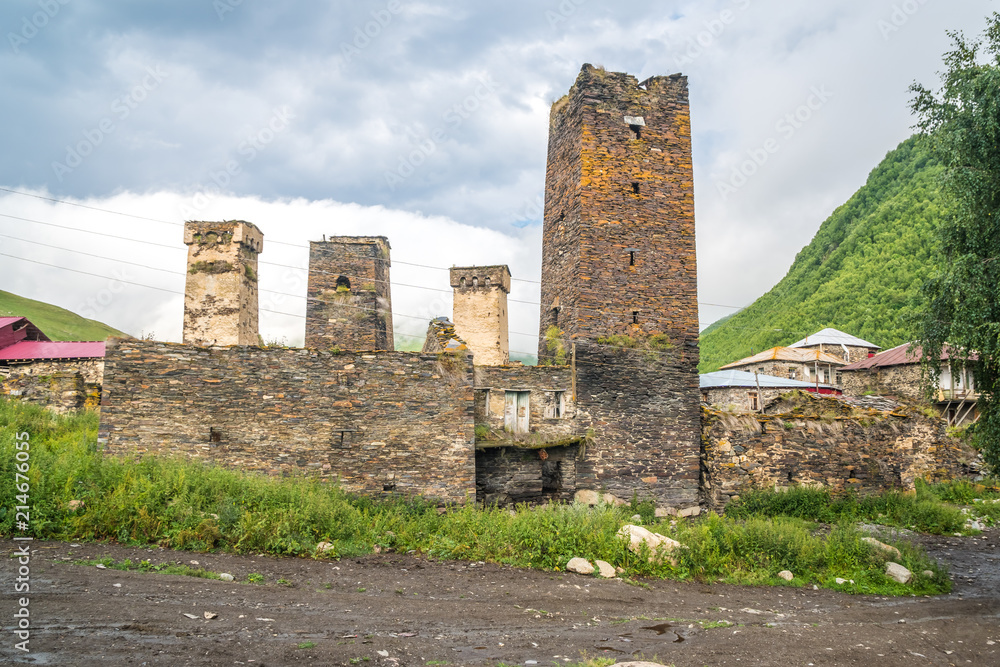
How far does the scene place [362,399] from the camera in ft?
39.1

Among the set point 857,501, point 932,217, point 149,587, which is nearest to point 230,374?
point 149,587

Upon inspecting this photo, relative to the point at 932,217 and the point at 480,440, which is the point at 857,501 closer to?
the point at 480,440

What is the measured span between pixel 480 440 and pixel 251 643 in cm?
741

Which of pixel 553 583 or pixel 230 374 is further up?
pixel 230 374

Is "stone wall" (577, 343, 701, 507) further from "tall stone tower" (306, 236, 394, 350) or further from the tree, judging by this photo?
"tall stone tower" (306, 236, 394, 350)

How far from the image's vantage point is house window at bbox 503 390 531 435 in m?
13.8

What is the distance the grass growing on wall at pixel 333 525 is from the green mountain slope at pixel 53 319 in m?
23.6

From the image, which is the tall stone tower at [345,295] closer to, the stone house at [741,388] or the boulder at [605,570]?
the boulder at [605,570]

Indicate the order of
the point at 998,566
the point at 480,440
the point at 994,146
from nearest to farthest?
1. the point at 994,146
2. the point at 998,566
3. the point at 480,440

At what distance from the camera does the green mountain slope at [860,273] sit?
40.2 metres

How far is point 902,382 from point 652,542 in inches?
1003

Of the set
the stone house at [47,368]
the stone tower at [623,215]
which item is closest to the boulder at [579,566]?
the stone tower at [623,215]

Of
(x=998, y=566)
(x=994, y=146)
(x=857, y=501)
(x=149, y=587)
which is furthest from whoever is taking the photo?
(x=857, y=501)

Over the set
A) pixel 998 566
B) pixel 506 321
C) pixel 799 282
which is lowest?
pixel 998 566
